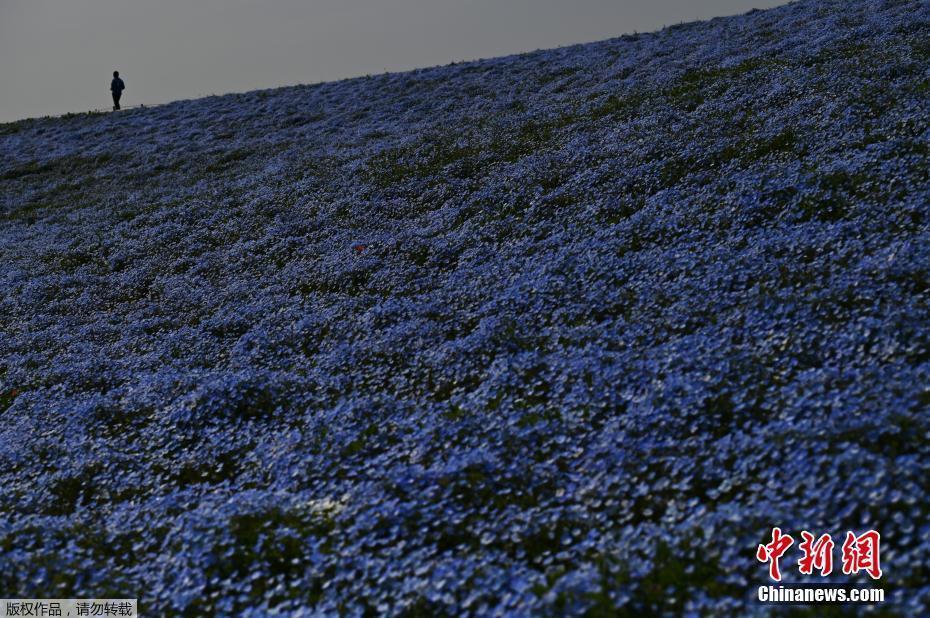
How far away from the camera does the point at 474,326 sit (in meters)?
12.9

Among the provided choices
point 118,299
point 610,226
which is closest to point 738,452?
point 610,226

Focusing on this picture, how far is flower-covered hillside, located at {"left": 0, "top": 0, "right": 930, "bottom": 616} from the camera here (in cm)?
697

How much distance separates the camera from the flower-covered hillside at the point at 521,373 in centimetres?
697

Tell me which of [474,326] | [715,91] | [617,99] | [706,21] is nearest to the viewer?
[474,326]

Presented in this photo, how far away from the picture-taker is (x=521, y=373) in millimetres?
10523

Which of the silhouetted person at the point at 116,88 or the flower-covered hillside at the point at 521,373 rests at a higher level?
the silhouetted person at the point at 116,88

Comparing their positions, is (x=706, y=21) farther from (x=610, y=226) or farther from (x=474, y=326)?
(x=474, y=326)

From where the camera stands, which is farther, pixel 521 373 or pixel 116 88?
pixel 116 88

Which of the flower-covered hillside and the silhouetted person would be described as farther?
the silhouetted person

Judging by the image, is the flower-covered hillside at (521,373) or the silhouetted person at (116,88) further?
the silhouetted person at (116,88)

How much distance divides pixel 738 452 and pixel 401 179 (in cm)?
1788

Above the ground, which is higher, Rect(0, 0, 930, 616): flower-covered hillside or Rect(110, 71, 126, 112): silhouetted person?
Rect(110, 71, 126, 112): silhouetted person

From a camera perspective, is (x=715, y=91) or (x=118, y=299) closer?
(x=118, y=299)

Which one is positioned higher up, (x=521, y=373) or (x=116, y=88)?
(x=116, y=88)
